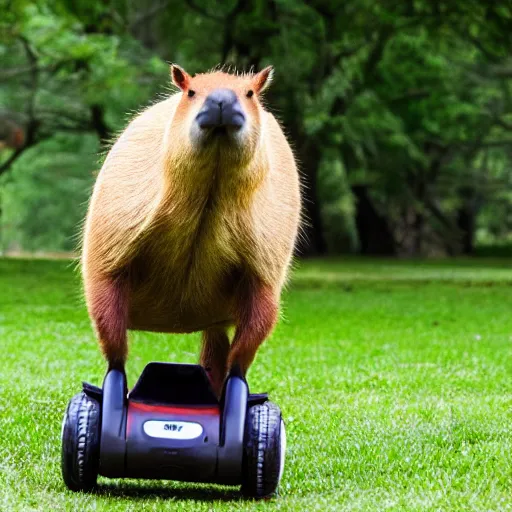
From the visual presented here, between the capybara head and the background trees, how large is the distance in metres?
4.83

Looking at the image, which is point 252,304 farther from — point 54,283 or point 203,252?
point 54,283

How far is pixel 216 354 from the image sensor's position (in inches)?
220

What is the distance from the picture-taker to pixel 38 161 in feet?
137

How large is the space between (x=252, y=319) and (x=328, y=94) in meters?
20.0

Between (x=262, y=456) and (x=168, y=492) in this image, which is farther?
(x=168, y=492)

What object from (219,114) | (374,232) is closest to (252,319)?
(219,114)

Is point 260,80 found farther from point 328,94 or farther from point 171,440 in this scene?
point 328,94

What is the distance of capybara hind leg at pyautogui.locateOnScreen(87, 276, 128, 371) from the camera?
461 centimetres

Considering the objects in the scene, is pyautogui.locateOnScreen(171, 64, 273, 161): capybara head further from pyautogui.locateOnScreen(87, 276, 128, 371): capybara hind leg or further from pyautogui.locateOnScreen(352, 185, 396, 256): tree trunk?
pyautogui.locateOnScreen(352, 185, 396, 256): tree trunk

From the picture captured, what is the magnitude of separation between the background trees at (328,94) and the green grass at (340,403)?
251 centimetres

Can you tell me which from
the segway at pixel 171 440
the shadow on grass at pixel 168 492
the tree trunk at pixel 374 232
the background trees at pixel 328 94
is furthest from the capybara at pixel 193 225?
the tree trunk at pixel 374 232

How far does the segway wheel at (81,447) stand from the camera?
420 centimetres

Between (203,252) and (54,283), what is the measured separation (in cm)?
1373

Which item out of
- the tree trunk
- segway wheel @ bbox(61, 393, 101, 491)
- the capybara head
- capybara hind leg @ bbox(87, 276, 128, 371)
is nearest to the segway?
segway wheel @ bbox(61, 393, 101, 491)
